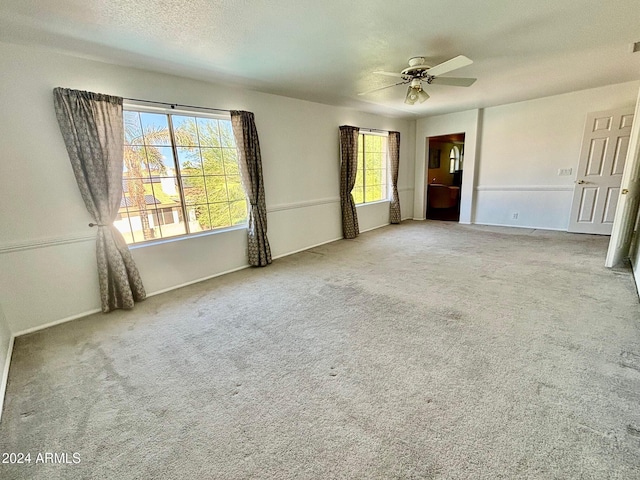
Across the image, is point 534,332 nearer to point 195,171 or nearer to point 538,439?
point 538,439

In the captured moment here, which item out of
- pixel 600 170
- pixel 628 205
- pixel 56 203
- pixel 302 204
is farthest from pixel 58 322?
pixel 600 170

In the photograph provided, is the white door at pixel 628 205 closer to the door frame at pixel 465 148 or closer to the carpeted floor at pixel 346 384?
the carpeted floor at pixel 346 384

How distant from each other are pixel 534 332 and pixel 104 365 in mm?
3284

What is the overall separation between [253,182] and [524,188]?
5.29m

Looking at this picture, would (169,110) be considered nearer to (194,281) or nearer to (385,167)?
(194,281)

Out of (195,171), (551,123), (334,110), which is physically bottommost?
(195,171)

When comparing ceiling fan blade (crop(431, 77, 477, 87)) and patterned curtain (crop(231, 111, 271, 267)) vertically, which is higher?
ceiling fan blade (crop(431, 77, 477, 87))

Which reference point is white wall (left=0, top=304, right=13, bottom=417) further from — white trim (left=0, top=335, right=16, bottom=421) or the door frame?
the door frame

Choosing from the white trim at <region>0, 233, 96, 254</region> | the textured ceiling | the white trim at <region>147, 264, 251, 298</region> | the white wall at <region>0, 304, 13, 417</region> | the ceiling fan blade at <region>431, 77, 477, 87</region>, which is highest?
the textured ceiling

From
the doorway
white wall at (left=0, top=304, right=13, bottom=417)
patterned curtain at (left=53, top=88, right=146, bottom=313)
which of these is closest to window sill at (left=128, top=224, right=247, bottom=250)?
patterned curtain at (left=53, top=88, right=146, bottom=313)

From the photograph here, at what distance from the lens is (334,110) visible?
4879 mm

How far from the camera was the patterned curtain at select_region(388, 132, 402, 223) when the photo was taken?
20.1ft

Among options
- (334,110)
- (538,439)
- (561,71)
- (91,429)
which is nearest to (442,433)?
(538,439)

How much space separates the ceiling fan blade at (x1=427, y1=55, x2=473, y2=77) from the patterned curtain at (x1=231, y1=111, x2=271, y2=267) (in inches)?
87.5
